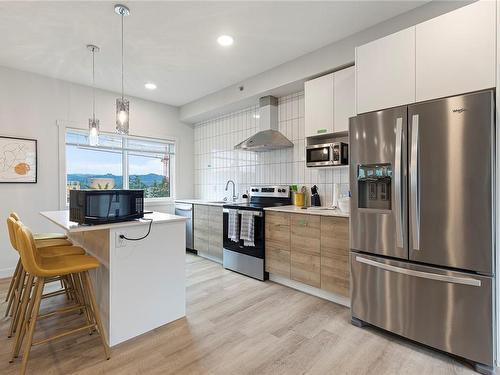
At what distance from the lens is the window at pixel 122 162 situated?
422 centimetres

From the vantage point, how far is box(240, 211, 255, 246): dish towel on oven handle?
3.51 metres

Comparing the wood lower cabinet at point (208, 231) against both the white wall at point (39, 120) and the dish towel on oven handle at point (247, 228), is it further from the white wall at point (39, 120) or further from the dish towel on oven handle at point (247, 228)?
the white wall at point (39, 120)

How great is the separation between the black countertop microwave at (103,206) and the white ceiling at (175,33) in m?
1.67

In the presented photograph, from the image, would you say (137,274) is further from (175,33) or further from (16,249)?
(175,33)

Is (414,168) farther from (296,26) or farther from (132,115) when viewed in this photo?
(132,115)

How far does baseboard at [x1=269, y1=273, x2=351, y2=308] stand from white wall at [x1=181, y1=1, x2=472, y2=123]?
8.17 feet

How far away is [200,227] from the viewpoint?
4.53m

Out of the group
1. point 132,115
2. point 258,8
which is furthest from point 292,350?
point 132,115

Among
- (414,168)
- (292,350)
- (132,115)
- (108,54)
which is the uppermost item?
(108,54)

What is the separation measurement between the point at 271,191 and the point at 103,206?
8.10 feet

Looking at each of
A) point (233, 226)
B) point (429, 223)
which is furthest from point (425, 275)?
point (233, 226)

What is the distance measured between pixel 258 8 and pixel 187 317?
2.91 metres

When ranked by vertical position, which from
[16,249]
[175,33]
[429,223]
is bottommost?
[16,249]

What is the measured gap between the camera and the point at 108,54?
3.20 meters
